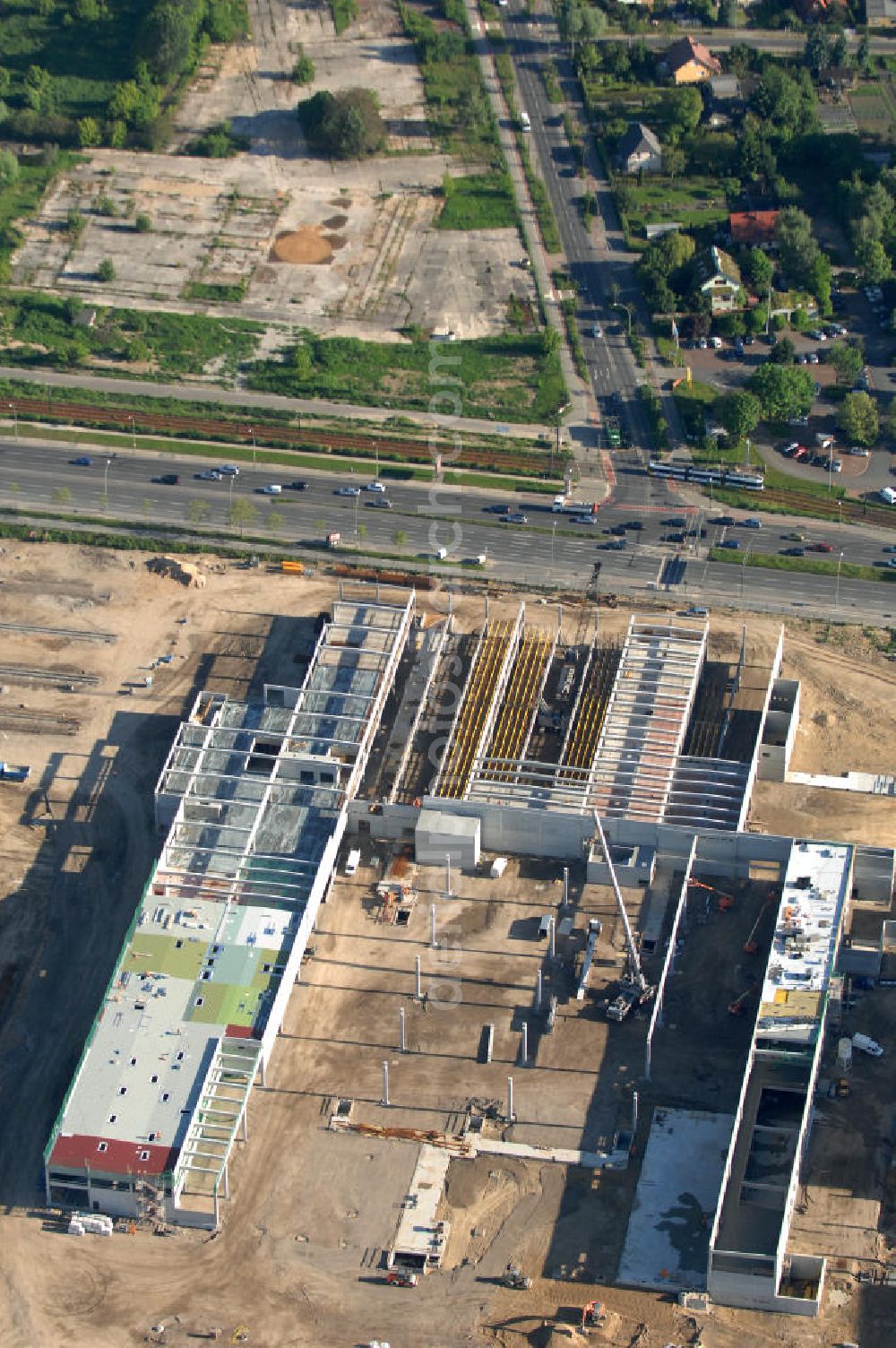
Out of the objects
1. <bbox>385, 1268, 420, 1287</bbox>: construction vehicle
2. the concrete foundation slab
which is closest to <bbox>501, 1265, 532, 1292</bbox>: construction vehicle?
<bbox>385, 1268, 420, 1287</bbox>: construction vehicle

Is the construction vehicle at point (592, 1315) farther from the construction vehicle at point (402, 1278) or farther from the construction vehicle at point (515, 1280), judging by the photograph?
the construction vehicle at point (402, 1278)

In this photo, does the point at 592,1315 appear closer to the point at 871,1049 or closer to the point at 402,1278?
the point at 402,1278

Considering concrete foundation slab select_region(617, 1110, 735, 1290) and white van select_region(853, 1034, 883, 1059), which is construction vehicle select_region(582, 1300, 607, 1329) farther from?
white van select_region(853, 1034, 883, 1059)

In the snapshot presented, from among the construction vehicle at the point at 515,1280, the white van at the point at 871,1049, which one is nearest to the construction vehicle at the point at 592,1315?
the construction vehicle at the point at 515,1280

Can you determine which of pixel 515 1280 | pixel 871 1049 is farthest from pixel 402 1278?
pixel 871 1049

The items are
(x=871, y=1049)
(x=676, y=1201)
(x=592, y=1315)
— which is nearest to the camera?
(x=592, y=1315)

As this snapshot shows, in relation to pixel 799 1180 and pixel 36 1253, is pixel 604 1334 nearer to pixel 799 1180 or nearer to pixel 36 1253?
pixel 799 1180
